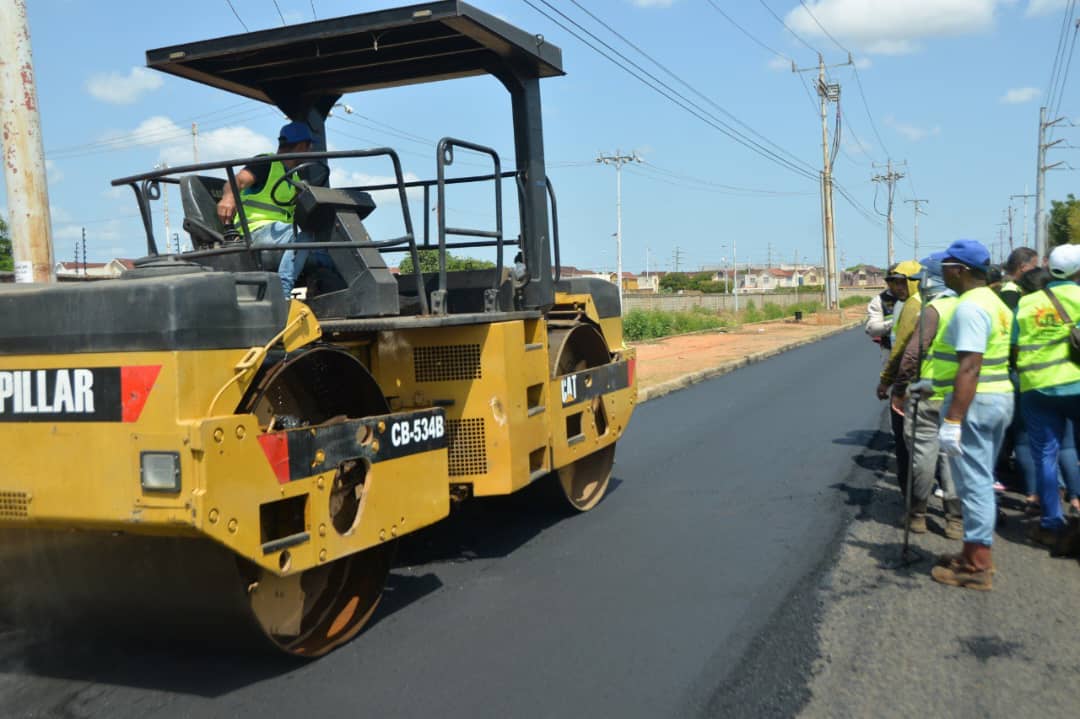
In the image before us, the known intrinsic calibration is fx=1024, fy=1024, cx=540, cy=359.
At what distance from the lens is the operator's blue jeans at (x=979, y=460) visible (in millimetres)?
4910

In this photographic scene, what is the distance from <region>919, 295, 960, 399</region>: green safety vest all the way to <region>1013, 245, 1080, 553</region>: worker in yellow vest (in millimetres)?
411

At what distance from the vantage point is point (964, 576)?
16.3ft

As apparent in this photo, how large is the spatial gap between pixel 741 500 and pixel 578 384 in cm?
155

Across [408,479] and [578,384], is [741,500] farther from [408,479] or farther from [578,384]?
[408,479]

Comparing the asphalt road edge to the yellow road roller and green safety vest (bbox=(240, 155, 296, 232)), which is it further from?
green safety vest (bbox=(240, 155, 296, 232))

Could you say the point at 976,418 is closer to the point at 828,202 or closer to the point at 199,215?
the point at 199,215

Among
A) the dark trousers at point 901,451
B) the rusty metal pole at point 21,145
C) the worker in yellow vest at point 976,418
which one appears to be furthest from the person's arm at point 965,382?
the rusty metal pole at point 21,145

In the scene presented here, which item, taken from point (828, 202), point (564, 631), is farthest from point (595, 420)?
point (828, 202)

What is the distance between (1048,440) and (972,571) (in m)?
1.16

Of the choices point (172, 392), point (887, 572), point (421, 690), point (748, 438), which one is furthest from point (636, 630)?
point (748, 438)

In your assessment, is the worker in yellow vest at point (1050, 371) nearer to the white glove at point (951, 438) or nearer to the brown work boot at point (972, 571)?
the brown work boot at point (972, 571)

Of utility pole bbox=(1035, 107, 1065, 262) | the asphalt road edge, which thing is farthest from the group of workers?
utility pole bbox=(1035, 107, 1065, 262)

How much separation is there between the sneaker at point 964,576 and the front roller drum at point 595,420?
236cm

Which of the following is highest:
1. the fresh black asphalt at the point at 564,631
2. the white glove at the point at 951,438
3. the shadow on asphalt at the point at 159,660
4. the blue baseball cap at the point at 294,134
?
the blue baseball cap at the point at 294,134
